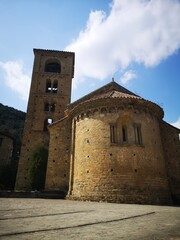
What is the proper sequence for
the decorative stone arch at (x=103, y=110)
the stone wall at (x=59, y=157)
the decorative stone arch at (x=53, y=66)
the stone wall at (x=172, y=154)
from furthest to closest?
the decorative stone arch at (x=53, y=66) < the stone wall at (x=59, y=157) < the stone wall at (x=172, y=154) < the decorative stone arch at (x=103, y=110)

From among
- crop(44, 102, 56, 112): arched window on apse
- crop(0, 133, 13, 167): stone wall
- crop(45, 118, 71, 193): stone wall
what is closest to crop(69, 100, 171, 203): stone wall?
crop(45, 118, 71, 193): stone wall

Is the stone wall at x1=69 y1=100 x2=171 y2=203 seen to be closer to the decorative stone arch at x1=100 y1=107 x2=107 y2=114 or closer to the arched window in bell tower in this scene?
the decorative stone arch at x1=100 y1=107 x2=107 y2=114

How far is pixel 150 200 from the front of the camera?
450 inches

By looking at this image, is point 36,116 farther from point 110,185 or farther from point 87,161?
point 110,185

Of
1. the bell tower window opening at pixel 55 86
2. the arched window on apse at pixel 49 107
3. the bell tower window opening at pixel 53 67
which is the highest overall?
the bell tower window opening at pixel 53 67

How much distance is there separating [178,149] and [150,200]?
6.03 metres

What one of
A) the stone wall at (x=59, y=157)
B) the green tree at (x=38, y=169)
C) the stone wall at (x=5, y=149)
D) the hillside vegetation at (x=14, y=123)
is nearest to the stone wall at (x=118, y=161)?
the stone wall at (x=59, y=157)

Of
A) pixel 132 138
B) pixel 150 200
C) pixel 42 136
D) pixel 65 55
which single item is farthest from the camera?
pixel 65 55

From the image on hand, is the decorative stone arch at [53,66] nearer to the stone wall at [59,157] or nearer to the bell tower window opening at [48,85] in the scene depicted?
the bell tower window opening at [48,85]

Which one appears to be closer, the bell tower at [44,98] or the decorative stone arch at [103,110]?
the decorative stone arch at [103,110]

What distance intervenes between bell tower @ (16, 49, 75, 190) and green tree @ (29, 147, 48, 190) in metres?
1.39

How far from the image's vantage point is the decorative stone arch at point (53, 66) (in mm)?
26641

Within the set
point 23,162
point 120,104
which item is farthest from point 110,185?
point 23,162

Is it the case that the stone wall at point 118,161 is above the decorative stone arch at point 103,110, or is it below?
below
